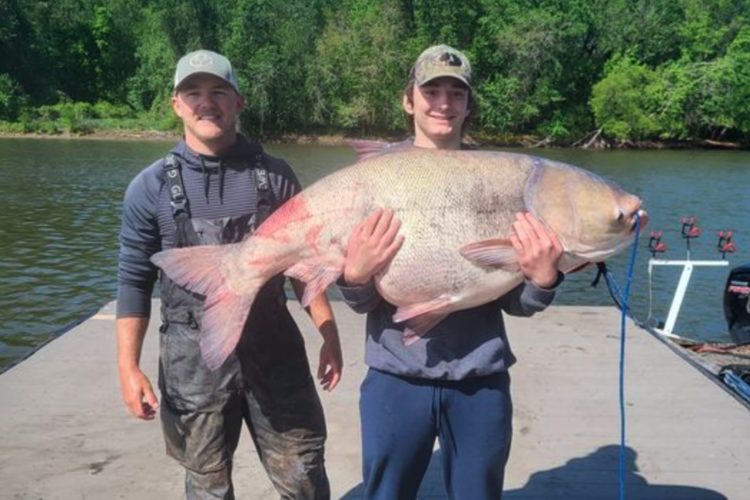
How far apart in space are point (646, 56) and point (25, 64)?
156ft

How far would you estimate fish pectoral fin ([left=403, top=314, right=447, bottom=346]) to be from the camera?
2283 mm

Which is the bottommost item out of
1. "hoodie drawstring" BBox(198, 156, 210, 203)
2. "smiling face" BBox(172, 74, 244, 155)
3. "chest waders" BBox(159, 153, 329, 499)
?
"chest waders" BBox(159, 153, 329, 499)

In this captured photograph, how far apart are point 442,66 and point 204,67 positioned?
914 millimetres

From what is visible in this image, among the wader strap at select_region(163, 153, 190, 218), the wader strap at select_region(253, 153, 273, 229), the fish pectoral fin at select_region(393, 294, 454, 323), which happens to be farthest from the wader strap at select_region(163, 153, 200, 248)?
the fish pectoral fin at select_region(393, 294, 454, 323)

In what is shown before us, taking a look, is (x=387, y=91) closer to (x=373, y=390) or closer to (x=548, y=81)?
(x=548, y=81)

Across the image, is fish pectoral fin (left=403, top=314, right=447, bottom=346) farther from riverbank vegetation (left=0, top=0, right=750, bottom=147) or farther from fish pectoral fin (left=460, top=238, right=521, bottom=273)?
riverbank vegetation (left=0, top=0, right=750, bottom=147)

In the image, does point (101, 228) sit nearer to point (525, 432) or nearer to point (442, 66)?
point (525, 432)

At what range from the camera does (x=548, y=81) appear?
48.6m

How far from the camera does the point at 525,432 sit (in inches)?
174

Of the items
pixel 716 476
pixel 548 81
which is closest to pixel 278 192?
pixel 716 476

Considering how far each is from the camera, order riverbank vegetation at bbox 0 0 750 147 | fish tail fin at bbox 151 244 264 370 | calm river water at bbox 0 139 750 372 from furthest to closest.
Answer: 1. riverbank vegetation at bbox 0 0 750 147
2. calm river water at bbox 0 139 750 372
3. fish tail fin at bbox 151 244 264 370

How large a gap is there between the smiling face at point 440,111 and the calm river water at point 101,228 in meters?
4.66

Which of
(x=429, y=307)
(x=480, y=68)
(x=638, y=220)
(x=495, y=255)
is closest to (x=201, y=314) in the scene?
(x=429, y=307)

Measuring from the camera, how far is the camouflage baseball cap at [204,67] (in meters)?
2.62
